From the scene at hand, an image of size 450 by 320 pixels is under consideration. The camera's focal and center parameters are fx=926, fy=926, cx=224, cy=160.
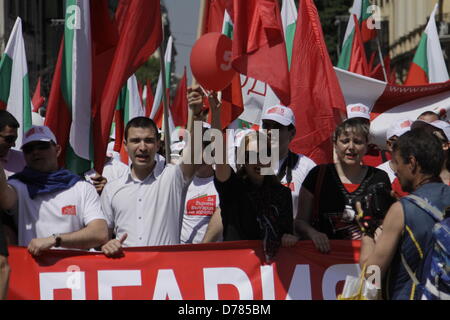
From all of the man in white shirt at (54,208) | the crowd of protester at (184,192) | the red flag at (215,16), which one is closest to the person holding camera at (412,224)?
the crowd of protester at (184,192)

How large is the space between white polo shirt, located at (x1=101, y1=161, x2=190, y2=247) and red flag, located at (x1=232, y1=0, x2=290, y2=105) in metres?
0.82

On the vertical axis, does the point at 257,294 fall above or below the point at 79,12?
below

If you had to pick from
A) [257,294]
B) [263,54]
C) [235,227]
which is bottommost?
[257,294]

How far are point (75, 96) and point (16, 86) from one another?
2220mm

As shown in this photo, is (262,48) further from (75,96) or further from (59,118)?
(59,118)

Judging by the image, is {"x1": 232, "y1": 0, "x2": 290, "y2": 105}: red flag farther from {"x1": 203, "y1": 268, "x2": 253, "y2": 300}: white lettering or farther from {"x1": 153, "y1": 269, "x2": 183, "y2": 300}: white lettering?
{"x1": 153, "y1": 269, "x2": 183, "y2": 300}: white lettering

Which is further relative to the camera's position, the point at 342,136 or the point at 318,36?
the point at 318,36

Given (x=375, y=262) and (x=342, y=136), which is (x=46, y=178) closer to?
(x=342, y=136)

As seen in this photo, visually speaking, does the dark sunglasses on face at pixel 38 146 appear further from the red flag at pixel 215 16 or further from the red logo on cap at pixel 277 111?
the red flag at pixel 215 16

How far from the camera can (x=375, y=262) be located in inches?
183

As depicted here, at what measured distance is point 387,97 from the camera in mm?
9797

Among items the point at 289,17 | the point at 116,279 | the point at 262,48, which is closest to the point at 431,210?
the point at 262,48

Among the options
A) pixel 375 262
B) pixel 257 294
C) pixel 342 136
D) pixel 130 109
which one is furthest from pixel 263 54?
pixel 130 109

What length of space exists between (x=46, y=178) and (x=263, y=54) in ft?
5.34
